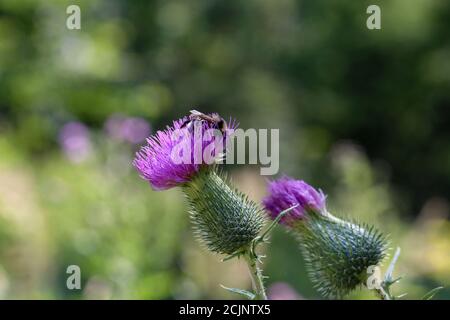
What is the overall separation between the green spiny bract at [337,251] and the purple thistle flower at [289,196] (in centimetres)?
8

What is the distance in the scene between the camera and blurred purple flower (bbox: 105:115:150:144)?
682 centimetres

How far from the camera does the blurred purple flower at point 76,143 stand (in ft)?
23.9

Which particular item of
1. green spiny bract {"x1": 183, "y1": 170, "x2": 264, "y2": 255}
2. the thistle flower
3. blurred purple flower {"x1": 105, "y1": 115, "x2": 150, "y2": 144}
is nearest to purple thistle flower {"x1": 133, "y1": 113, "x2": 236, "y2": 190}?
the thistle flower

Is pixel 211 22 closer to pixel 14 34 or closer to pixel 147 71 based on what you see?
pixel 147 71

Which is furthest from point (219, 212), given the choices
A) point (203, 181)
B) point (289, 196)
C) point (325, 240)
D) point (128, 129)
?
point (128, 129)

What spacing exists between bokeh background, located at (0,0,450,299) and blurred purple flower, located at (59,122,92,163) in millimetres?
24

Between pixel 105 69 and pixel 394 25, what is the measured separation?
35.2 ft

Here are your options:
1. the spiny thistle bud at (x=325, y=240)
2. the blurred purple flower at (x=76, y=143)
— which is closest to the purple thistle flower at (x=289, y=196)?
the spiny thistle bud at (x=325, y=240)

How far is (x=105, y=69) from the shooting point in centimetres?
1403

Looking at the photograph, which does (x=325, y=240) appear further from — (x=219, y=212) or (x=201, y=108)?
(x=201, y=108)

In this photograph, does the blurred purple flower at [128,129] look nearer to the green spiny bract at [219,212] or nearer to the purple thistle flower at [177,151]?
the green spiny bract at [219,212]

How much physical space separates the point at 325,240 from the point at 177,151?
0.78 meters

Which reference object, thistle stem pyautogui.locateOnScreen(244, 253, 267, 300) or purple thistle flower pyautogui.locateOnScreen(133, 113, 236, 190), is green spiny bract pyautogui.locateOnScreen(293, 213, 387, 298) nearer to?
thistle stem pyautogui.locateOnScreen(244, 253, 267, 300)
